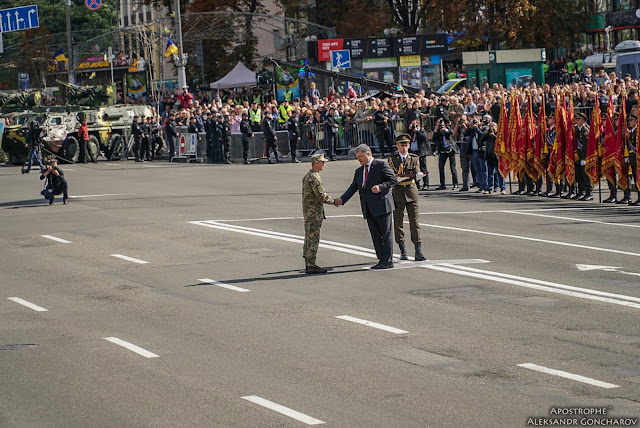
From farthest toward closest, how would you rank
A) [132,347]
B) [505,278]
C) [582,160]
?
[582,160]
[505,278]
[132,347]

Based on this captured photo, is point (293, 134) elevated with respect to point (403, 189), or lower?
elevated

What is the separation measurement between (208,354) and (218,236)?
9480mm

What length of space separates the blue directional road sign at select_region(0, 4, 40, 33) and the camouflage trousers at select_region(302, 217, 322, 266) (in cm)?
4035

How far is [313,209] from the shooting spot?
16.3 metres

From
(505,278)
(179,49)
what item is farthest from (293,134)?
(505,278)

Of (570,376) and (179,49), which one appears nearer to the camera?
(570,376)

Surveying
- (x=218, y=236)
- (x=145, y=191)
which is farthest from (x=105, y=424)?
(x=145, y=191)

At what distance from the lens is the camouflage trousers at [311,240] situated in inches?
635

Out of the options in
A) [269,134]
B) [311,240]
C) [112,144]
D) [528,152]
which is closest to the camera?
[311,240]

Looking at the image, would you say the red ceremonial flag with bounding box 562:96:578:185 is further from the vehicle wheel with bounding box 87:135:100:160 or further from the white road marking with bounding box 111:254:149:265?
the vehicle wheel with bounding box 87:135:100:160

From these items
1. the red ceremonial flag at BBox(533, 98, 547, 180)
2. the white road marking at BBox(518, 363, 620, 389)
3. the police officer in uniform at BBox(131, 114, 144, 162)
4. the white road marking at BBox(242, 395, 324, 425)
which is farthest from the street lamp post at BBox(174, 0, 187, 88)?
the white road marking at BBox(242, 395, 324, 425)

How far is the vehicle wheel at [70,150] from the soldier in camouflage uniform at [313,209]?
95.3 ft

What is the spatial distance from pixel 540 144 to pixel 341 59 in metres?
24.2

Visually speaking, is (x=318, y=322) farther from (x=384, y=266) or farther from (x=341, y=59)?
(x=341, y=59)
